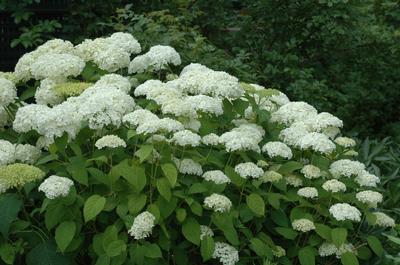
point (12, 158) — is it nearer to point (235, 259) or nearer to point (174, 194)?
point (174, 194)

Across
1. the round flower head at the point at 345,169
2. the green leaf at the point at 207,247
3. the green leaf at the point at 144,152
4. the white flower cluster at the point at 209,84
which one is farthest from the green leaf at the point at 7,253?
the round flower head at the point at 345,169

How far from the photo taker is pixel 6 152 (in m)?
3.19

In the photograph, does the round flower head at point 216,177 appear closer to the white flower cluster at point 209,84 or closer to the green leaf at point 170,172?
the green leaf at point 170,172

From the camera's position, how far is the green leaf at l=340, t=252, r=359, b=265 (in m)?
3.29

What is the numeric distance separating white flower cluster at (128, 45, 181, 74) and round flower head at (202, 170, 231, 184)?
92 cm

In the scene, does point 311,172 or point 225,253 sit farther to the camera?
point 311,172

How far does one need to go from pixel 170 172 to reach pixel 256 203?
476 mm

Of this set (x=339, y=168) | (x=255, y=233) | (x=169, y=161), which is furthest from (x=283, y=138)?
(x=169, y=161)

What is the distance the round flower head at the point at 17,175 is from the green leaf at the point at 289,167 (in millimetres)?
1246

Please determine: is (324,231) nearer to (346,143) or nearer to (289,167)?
(289,167)

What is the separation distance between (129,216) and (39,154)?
24.6 inches

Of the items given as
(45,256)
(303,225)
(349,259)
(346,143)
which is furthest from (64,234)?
(346,143)

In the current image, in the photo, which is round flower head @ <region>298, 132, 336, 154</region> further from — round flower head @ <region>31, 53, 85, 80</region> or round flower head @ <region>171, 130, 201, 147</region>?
round flower head @ <region>31, 53, 85, 80</region>

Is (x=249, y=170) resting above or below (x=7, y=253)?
above
